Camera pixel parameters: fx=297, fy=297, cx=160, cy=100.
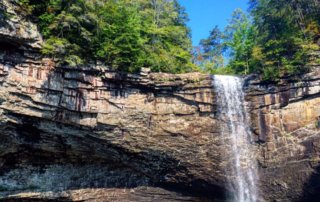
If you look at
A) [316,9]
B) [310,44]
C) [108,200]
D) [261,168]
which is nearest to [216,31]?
[316,9]

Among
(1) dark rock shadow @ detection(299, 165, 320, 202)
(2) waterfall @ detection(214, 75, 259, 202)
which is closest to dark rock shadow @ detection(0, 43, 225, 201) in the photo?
(2) waterfall @ detection(214, 75, 259, 202)

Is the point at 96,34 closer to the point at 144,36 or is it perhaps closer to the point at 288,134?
the point at 144,36

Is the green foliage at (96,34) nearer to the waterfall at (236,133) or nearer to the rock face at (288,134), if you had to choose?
the waterfall at (236,133)

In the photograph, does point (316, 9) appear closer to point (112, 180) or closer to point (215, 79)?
point (215, 79)

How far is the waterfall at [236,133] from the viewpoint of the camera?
14.2 meters

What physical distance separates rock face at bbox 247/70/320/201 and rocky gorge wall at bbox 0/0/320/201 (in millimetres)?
43

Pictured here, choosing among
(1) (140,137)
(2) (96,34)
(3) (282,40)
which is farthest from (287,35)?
(2) (96,34)

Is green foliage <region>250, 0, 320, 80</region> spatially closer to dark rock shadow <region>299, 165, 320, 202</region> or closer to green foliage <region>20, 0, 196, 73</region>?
dark rock shadow <region>299, 165, 320, 202</region>

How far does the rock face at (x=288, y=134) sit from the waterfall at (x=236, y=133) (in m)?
0.42

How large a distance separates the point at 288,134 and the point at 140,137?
6809 mm

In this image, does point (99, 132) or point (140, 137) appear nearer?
point (99, 132)

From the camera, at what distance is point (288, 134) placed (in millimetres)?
13672

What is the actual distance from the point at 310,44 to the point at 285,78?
2.07 m

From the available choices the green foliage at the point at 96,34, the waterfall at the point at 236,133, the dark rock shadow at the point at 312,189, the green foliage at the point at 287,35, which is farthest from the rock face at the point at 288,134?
the green foliage at the point at 96,34
